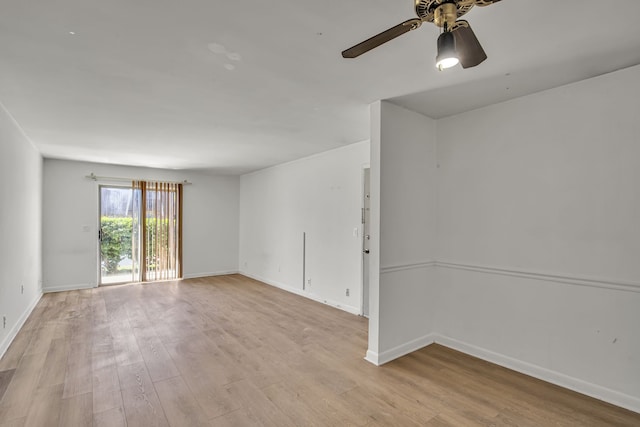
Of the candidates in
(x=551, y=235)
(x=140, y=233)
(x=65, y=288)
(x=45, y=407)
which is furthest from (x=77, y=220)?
(x=551, y=235)

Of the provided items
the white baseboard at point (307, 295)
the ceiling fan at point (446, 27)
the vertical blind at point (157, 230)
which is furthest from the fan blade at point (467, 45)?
the vertical blind at point (157, 230)

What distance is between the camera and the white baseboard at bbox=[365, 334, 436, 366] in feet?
9.66

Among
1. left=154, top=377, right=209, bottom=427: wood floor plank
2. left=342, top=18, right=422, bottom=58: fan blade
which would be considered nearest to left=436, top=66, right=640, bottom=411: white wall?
left=342, top=18, right=422, bottom=58: fan blade

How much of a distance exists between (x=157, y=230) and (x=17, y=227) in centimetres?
298

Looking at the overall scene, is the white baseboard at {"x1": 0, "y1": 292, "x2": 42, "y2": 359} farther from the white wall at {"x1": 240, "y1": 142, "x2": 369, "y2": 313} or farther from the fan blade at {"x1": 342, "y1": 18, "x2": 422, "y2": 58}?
the fan blade at {"x1": 342, "y1": 18, "x2": 422, "y2": 58}

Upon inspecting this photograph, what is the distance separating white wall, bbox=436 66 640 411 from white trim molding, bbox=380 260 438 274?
14cm

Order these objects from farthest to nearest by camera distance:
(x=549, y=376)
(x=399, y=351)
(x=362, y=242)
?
(x=362, y=242) → (x=399, y=351) → (x=549, y=376)

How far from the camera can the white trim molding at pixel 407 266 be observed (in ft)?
9.93

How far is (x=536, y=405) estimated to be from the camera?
2297 millimetres

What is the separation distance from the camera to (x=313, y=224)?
17.7ft

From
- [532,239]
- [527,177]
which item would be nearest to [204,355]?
[532,239]

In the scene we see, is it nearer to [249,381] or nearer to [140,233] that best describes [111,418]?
[249,381]

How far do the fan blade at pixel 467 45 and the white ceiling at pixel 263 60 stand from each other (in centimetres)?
25

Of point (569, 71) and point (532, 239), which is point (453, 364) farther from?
point (569, 71)
